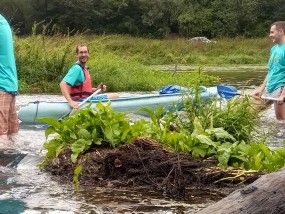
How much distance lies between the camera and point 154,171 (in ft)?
20.6

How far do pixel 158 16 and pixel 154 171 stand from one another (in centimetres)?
6292

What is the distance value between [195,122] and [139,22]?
216 ft

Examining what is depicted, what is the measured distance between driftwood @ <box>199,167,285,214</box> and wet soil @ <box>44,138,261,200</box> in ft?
8.06

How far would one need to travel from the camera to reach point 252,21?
66562 millimetres

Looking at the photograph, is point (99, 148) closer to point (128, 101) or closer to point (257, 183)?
point (257, 183)

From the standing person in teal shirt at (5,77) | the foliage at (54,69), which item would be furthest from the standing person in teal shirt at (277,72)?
the foliage at (54,69)

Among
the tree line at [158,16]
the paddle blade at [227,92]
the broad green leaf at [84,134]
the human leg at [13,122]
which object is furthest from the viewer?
the tree line at [158,16]

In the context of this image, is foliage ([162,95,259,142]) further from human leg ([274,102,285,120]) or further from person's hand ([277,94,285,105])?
human leg ([274,102,285,120])

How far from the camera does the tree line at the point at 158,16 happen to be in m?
67.0

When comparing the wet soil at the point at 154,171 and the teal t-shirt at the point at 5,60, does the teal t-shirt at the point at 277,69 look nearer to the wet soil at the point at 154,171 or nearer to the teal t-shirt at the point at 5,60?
the teal t-shirt at the point at 5,60

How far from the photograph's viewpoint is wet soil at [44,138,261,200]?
6074mm

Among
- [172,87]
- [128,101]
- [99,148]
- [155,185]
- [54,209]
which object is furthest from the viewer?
[172,87]

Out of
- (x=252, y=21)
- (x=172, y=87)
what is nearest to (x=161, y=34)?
(x=252, y=21)

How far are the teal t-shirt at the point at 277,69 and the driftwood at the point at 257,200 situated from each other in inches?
299
